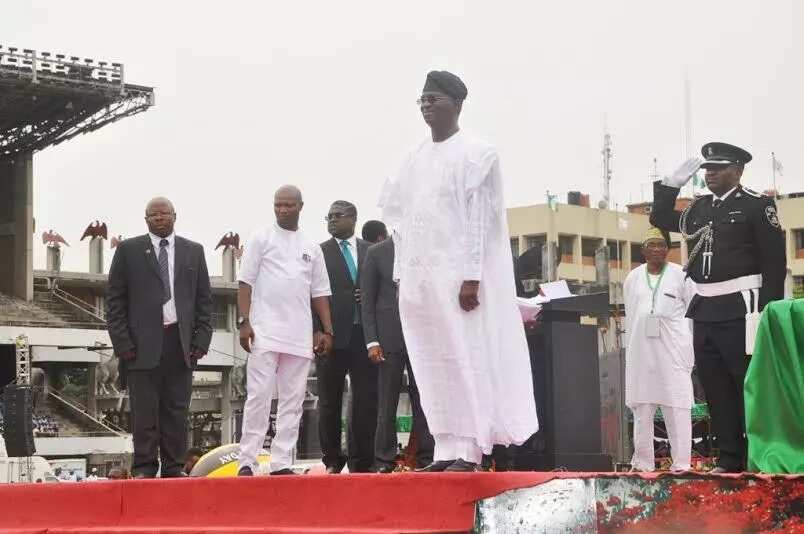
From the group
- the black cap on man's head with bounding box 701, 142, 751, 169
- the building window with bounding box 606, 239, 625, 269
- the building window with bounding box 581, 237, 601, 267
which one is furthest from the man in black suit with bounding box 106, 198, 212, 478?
the building window with bounding box 606, 239, 625, 269

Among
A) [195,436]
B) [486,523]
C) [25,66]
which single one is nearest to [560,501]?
[486,523]

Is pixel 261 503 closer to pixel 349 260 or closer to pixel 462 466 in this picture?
pixel 462 466

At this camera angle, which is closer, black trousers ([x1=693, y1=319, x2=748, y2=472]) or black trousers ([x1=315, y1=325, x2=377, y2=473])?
black trousers ([x1=693, y1=319, x2=748, y2=472])

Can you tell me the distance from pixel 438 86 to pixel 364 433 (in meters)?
3.25

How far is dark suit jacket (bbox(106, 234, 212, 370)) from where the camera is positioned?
8.72 m

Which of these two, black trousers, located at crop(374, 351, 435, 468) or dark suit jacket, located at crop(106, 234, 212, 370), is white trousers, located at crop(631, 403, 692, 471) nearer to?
black trousers, located at crop(374, 351, 435, 468)

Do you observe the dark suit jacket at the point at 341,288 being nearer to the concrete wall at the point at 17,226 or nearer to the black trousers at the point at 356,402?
the black trousers at the point at 356,402

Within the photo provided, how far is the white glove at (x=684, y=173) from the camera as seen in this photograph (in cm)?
785

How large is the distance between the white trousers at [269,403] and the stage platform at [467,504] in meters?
1.30

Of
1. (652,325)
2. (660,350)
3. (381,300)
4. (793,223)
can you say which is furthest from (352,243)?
(793,223)

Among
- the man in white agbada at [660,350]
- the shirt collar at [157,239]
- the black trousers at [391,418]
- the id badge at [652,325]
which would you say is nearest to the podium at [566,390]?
the man in white agbada at [660,350]

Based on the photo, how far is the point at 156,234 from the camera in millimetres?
9008

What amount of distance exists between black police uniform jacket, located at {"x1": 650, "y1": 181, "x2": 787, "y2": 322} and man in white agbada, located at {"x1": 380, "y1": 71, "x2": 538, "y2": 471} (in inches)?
51.7

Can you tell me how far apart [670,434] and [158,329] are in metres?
4.10
